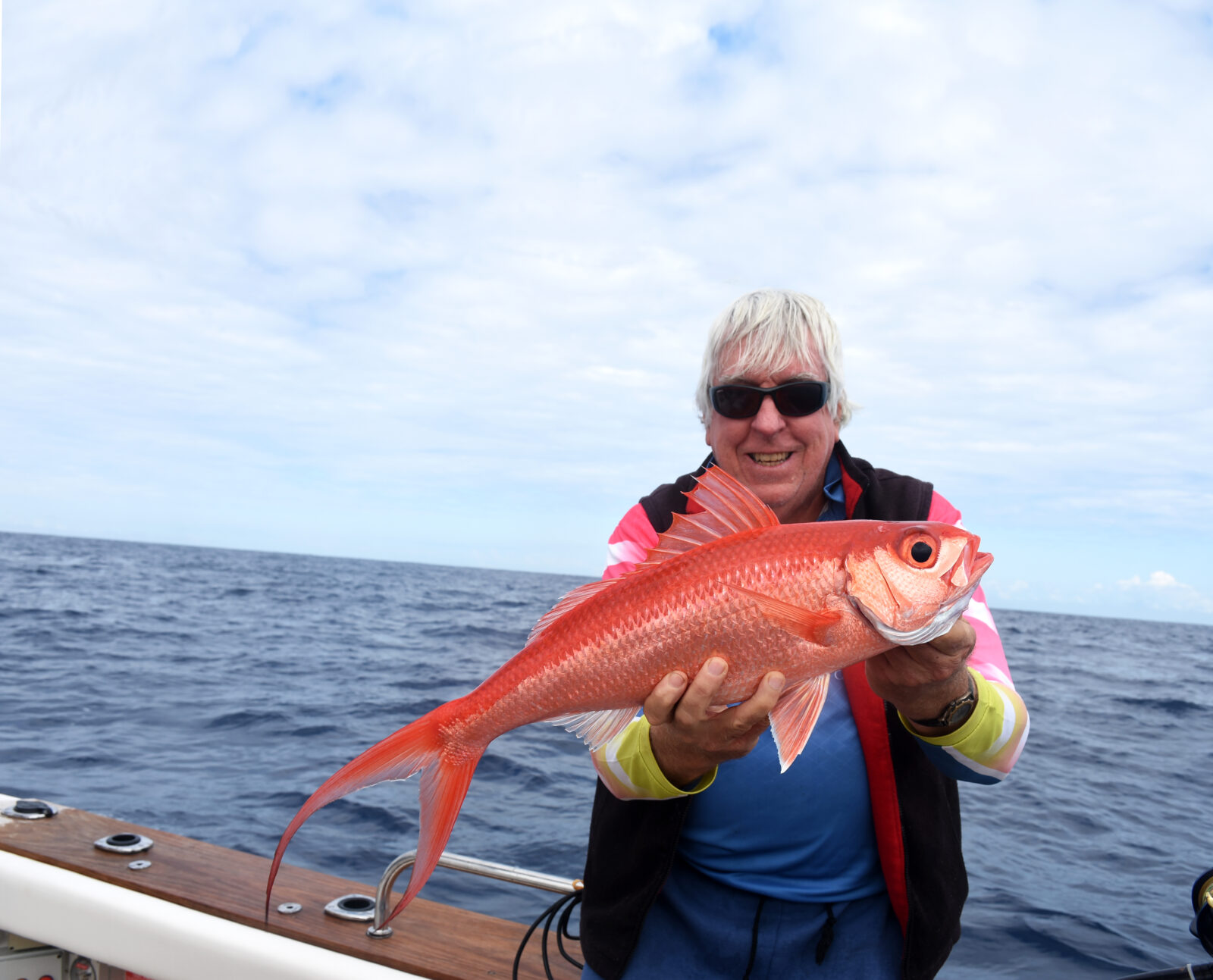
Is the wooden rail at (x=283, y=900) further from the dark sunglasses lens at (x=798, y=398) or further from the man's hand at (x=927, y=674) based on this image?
the dark sunglasses lens at (x=798, y=398)

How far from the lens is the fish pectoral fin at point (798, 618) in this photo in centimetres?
221

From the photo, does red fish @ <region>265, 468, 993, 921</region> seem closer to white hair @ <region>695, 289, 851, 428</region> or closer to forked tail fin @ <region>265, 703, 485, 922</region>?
forked tail fin @ <region>265, 703, 485, 922</region>

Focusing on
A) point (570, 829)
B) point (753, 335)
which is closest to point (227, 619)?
point (570, 829)

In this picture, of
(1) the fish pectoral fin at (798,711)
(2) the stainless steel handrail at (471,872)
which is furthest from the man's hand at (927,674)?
(2) the stainless steel handrail at (471,872)

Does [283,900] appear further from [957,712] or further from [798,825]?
[957,712]

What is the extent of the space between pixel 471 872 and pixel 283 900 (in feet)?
3.15

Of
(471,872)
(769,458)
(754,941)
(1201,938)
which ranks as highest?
(769,458)

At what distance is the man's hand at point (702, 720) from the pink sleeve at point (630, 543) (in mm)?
700

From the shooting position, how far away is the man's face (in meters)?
2.91

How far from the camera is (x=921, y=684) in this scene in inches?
89.6

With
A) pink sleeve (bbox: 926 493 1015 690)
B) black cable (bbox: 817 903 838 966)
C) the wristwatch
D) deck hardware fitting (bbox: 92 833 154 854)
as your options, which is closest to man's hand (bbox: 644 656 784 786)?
the wristwatch

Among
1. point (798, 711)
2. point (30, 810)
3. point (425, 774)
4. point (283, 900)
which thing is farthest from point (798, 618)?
point (30, 810)

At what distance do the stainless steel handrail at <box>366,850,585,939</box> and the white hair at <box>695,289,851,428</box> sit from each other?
6.68ft

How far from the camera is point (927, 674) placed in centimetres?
225
